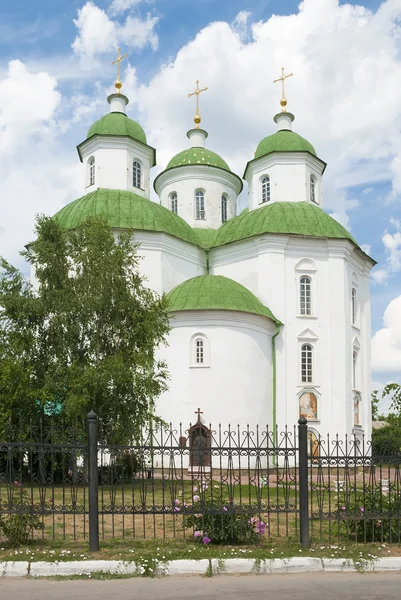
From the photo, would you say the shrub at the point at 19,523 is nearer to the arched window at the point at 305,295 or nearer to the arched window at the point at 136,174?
the arched window at the point at 305,295

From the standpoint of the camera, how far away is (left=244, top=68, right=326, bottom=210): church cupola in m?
29.9

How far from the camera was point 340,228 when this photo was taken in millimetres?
27625

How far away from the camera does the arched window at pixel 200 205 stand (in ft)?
106

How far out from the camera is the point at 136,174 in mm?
30000

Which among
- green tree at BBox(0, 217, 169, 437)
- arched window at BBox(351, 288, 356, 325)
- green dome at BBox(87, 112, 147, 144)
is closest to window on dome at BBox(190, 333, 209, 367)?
green tree at BBox(0, 217, 169, 437)

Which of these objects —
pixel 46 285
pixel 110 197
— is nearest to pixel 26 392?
pixel 46 285

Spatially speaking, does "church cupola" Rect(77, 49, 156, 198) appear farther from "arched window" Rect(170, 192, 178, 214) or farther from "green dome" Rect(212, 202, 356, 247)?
"green dome" Rect(212, 202, 356, 247)

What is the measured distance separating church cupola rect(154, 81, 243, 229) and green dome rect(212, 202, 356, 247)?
3.93m

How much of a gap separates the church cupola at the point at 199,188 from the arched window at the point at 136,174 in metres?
3.13

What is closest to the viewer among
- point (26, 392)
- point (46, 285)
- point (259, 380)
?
point (26, 392)

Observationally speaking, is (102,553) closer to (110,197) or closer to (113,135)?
(110,197)

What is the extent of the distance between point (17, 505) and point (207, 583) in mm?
2726

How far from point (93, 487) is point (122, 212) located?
62.8 feet

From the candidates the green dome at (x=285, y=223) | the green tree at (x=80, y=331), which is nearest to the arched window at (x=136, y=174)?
the green dome at (x=285, y=223)
